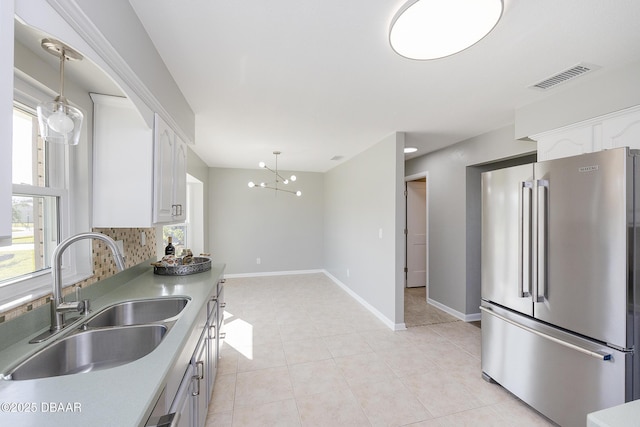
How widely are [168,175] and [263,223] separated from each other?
14.0 ft

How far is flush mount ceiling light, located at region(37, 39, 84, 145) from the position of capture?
3.43ft

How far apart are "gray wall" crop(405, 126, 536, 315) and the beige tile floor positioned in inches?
17.7

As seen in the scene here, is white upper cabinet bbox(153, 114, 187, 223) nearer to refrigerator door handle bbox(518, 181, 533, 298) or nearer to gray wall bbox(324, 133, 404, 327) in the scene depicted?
gray wall bbox(324, 133, 404, 327)

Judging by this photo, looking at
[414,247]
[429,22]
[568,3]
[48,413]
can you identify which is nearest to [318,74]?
[429,22]

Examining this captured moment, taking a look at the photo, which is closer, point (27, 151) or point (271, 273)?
point (27, 151)

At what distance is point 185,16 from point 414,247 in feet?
16.5

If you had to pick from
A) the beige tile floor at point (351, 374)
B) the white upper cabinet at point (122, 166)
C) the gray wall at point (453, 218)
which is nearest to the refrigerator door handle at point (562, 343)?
the beige tile floor at point (351, 374)

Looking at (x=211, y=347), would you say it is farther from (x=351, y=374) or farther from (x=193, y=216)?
(x=193, y=216)

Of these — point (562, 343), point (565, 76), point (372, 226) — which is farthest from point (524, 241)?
point (372, 226)

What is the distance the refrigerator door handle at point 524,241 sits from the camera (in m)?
1.98

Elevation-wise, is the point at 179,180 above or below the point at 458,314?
above

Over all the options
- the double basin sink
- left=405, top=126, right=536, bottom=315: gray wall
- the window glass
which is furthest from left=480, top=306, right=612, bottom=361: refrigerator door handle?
the window glass

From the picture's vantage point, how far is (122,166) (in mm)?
1666

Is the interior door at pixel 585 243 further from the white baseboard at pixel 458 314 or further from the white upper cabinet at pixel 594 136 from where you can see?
the white baseboard at pixel 458 314
